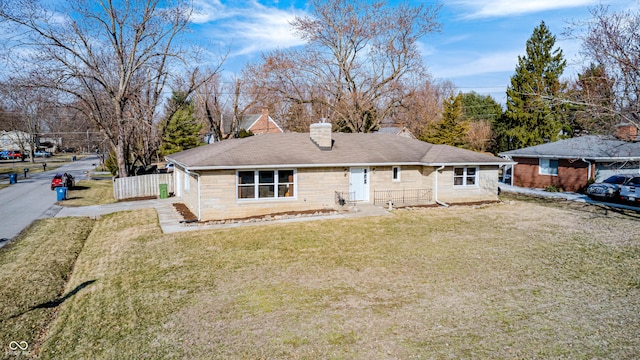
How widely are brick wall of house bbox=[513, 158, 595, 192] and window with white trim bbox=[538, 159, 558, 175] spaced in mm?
206

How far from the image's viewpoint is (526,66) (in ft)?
109

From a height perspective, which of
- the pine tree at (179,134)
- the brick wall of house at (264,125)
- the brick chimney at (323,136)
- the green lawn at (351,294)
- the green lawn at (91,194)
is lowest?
the green lawn at (351,294)

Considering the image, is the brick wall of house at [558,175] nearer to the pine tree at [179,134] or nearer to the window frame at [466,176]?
the window frame at [466,176]

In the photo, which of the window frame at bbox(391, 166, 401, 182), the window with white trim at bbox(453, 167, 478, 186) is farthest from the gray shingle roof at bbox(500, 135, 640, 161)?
the window frame at bbox(391, 166, 401, 182)

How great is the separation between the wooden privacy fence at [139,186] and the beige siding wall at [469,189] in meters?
16.6

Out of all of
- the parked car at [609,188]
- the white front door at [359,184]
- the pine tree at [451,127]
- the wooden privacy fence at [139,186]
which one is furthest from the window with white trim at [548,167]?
the wooden privacy fence at [139,186]

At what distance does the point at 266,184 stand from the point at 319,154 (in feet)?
10.9

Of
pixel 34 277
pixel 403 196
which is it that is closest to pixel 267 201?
pixel 403 196

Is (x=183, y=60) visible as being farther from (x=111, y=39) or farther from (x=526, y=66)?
(x=526, y=66)

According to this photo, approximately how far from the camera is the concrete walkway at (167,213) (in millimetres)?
15133

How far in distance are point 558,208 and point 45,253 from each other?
22372 millimetres

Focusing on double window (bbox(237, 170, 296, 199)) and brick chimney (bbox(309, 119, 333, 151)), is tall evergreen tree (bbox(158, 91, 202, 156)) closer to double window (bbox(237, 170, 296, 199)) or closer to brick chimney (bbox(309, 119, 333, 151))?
brick chimney (bbox(309, 119, 333, 151))

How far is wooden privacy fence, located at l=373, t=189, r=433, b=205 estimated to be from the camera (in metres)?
19.5

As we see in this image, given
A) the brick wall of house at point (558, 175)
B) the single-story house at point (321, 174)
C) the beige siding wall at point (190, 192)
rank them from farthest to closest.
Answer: the brick wall of house at point (558, 175) → the beige siding wall at point (190, 192) → the single-story house at point (321, 174)
